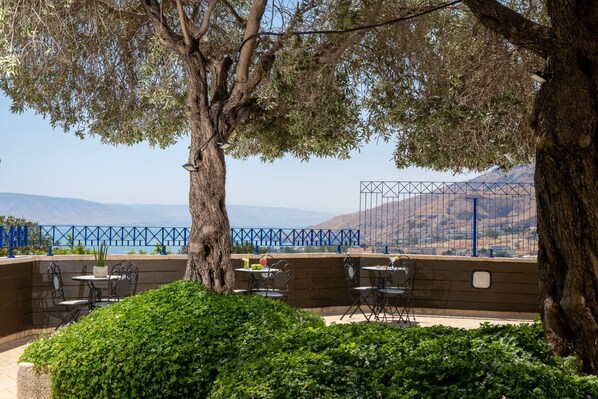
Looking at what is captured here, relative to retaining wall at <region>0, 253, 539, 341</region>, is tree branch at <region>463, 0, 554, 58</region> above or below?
above

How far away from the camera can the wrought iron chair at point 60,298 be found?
8.48 metres

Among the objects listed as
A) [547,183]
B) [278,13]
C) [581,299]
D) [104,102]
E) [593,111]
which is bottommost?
[581,299]

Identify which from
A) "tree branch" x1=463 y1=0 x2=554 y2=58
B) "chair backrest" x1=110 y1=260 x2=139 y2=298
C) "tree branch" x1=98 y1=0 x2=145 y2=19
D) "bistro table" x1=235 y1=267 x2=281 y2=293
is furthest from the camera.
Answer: "bistro table" x1=235 y1=267 x2=281 y2=293

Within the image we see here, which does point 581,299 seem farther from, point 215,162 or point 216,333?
point 215,162

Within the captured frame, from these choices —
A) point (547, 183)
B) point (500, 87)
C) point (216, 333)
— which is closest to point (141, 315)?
point (216, 333)

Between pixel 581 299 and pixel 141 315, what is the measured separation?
3243 mm

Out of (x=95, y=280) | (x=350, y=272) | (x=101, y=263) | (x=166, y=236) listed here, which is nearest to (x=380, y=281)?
(x=350, y=272)

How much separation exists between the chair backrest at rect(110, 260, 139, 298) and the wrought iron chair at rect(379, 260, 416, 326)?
340 centimetres

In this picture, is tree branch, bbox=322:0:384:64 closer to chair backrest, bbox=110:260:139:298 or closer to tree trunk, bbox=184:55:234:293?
tree trunk, bbox=184:55:234:293

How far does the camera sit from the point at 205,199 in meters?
7.15

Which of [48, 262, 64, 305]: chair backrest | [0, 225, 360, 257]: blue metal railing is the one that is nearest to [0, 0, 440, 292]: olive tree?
[48, 262, 64, 305]: chair backrest

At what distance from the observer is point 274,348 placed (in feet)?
14.9

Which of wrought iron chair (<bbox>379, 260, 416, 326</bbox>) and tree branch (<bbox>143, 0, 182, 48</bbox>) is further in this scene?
wrought iron chair (<bbox>379, 260, 416, 326</bbox>)

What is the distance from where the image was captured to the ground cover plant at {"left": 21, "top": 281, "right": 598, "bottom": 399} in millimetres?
3646
